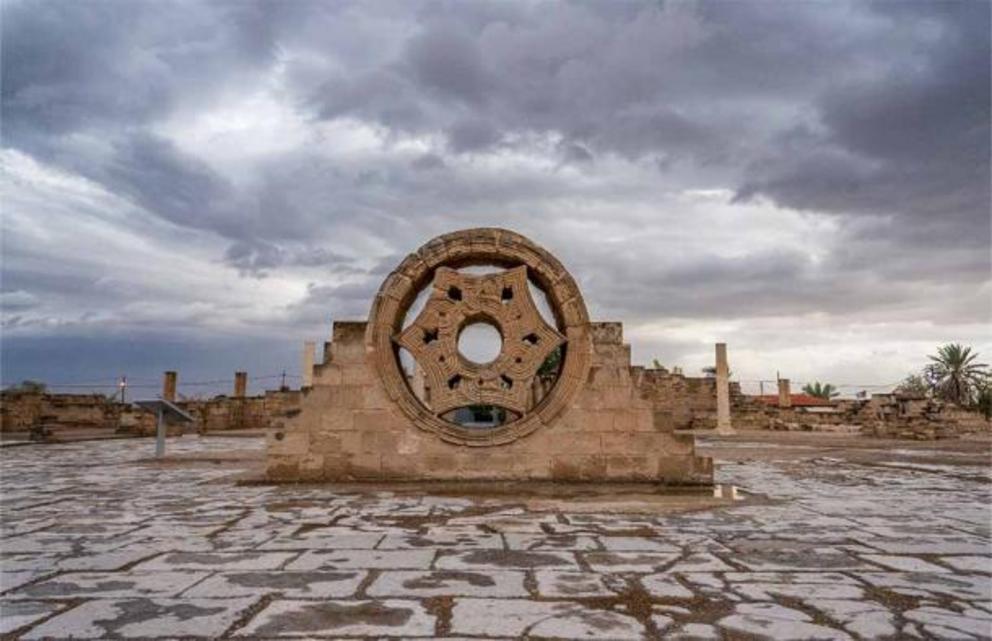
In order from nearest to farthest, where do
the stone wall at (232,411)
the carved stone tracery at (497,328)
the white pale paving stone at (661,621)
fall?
the white pale paving stone at (661,621)
the carved stone tracery at (497,328)
the stone wall at (232,411)

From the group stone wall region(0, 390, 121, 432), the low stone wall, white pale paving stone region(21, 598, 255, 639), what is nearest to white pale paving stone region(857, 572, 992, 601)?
white pale paving stone region(21, 598, 255, 639)

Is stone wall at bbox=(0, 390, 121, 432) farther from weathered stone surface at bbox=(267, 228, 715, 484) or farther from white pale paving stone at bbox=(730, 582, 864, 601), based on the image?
white pale paving stone at bbox=(730, 582, 864, 601)

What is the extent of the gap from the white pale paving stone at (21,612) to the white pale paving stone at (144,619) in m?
0.09

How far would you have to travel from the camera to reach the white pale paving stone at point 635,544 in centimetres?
407

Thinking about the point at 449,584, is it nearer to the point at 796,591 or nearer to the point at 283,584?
the point at 283,584

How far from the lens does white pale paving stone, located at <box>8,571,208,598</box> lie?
312 cm

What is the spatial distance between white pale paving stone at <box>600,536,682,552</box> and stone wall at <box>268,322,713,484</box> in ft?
8.70

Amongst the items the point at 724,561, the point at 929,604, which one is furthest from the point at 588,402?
the point at 929,604

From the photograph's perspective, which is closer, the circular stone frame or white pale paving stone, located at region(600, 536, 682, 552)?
white pale paving stone, located at region(600, 536, 682, 552)

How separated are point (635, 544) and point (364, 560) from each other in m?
1.67

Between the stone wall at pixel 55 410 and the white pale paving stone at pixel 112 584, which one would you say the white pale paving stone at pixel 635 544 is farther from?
the stone wall at pixel 55 410

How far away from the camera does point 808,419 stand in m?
24.8

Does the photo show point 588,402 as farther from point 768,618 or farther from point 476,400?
point 768,618

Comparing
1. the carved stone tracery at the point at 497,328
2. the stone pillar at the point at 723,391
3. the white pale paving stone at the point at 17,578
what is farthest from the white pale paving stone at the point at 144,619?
the stone pillar at the point at 723,391
